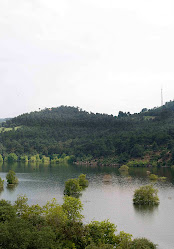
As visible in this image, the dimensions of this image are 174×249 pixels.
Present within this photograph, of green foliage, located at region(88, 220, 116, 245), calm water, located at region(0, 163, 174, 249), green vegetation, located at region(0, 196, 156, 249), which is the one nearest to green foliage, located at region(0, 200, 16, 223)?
green vegetation, located at region(0, 196, 156, 249)

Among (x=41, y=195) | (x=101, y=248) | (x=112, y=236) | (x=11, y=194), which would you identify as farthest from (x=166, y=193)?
(x=101, y=248)

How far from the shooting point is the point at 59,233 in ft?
164

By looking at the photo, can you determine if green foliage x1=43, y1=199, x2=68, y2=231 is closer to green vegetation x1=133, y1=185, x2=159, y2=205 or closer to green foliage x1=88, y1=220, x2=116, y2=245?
green foliage x1=88, y1=220, x2=116, y2=245

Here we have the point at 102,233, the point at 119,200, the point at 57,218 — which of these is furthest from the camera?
the point at 119,200

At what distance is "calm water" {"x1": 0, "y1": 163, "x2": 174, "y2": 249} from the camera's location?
6938cm

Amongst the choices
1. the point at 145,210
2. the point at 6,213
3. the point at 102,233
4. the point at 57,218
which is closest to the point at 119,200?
the point at 145,210

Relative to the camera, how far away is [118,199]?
99.7m

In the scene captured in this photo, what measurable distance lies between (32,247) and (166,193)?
2937 inches

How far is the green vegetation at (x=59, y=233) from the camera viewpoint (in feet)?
139

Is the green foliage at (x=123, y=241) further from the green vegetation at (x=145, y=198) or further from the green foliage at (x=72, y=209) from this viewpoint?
the green vegetation at (x=145, y=198)

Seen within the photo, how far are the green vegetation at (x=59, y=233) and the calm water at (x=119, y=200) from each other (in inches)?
518

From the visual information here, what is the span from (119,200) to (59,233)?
1991 inches

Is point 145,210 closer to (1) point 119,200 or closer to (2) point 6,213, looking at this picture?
(1) point 119,200

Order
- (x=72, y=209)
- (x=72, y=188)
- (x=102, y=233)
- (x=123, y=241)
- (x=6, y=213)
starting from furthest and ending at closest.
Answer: (x=72, y=188) < (x=72, y=209) < (x=6, y=213) < (x=102, y=233) < (x=123, y=241)
